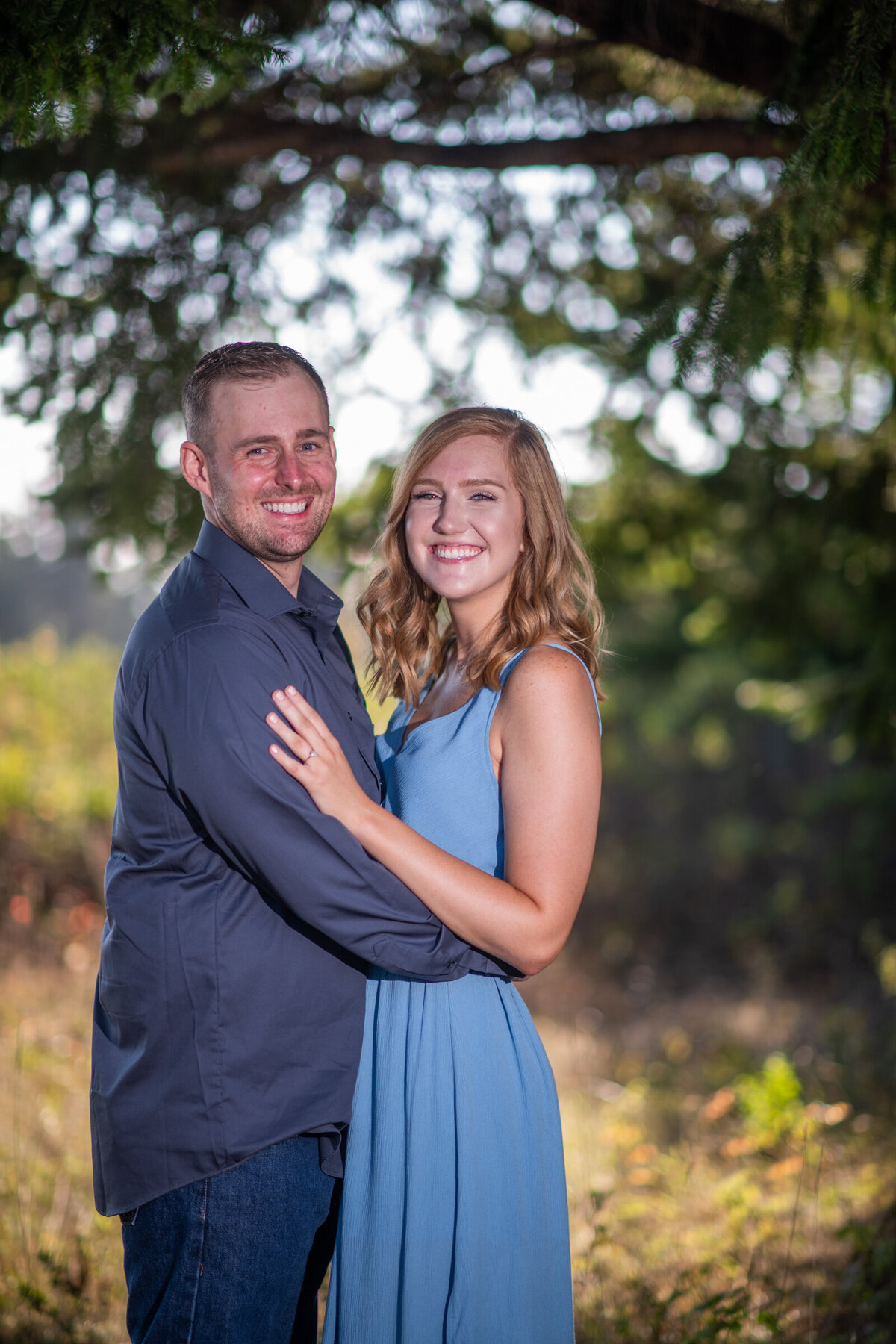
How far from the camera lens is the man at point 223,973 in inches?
76.1

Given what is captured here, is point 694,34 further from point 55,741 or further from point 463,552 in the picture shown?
point 55,741

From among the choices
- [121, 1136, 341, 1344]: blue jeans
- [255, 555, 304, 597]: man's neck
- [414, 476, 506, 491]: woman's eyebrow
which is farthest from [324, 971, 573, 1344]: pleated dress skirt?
[414, 476, 506, 491]: woman's eyebrow

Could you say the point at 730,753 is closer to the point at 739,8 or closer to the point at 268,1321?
the point at 739,8

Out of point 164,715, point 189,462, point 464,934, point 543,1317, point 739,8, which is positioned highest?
point 739,8

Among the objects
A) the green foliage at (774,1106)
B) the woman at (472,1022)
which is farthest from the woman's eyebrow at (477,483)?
the green foliage at (774,1106)

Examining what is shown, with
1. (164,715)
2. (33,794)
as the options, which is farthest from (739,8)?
(33,794)

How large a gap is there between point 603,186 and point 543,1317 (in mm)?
4599

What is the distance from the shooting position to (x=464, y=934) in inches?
81.6

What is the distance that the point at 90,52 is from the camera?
2139 millimetres

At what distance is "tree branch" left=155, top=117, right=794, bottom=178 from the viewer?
3586mm

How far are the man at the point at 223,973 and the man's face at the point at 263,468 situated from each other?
0.17 metres

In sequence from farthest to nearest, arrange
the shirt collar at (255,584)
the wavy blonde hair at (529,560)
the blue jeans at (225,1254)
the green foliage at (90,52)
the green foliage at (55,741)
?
the green foliage at (55,741) → the wavy blonde hair at (529,560) → the shirt collar at (255,584) → the green foliage at (90,52) → the blue jeans at (225,1254)

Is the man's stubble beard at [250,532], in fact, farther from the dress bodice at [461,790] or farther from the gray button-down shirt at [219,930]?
the dress bodice at [461,790]

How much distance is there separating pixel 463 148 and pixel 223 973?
10.8 ft
